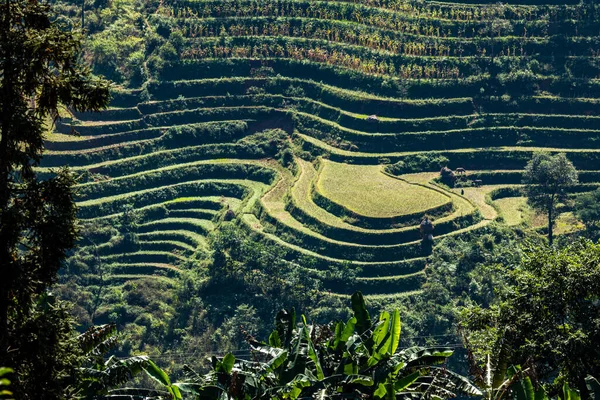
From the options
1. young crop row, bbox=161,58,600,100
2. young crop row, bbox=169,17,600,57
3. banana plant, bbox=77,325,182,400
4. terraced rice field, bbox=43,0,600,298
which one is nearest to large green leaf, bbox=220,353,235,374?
banana plant, bbox=77,325,182,400

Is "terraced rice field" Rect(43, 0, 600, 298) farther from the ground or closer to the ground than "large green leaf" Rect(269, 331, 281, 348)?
closer to the ground

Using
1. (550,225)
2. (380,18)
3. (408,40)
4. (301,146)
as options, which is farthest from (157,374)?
(380,18)

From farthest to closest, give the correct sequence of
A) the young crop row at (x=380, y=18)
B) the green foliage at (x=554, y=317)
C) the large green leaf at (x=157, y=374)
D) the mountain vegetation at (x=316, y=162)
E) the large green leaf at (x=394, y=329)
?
the young crop row at (x=380, y=18) < the mountain vegetation at (x=316, y=162) < the green foliage at (x=554, y=317) < the large green leaf at (x=394, y=329) < the large green leaf at (x=157, y=374)

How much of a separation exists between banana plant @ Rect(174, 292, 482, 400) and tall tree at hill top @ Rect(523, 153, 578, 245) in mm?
50390

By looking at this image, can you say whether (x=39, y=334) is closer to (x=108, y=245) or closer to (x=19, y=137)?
(x=19, y=137)

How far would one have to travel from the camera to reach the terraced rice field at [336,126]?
68.2 m

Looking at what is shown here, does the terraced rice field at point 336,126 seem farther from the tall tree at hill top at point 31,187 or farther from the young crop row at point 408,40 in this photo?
the tall tree at hill top at point 31,187

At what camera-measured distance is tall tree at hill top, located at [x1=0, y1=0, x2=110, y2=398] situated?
18531mm

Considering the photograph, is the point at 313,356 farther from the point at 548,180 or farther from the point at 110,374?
the point at 548,180

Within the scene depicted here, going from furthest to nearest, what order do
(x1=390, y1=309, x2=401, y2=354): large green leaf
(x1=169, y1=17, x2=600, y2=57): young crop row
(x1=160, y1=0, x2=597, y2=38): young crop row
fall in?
(x1=160, y1=0, x2=597, y2=38): young crop row < (x1=169, y1=17, x2=600, y2=57): young crop row < (x1=390, y1=309, x2=401, y2=354): large green leaf

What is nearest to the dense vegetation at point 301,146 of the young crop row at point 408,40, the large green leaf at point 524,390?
the young crop row at point 408,40

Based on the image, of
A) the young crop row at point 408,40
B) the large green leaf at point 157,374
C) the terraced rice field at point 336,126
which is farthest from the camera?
the young crop row at point 408,40

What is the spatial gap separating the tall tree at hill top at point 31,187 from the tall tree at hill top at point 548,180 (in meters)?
54.5

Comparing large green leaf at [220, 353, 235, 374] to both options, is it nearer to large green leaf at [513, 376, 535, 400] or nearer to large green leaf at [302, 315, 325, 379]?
large green leaf at [302, 315, 325, 379]
